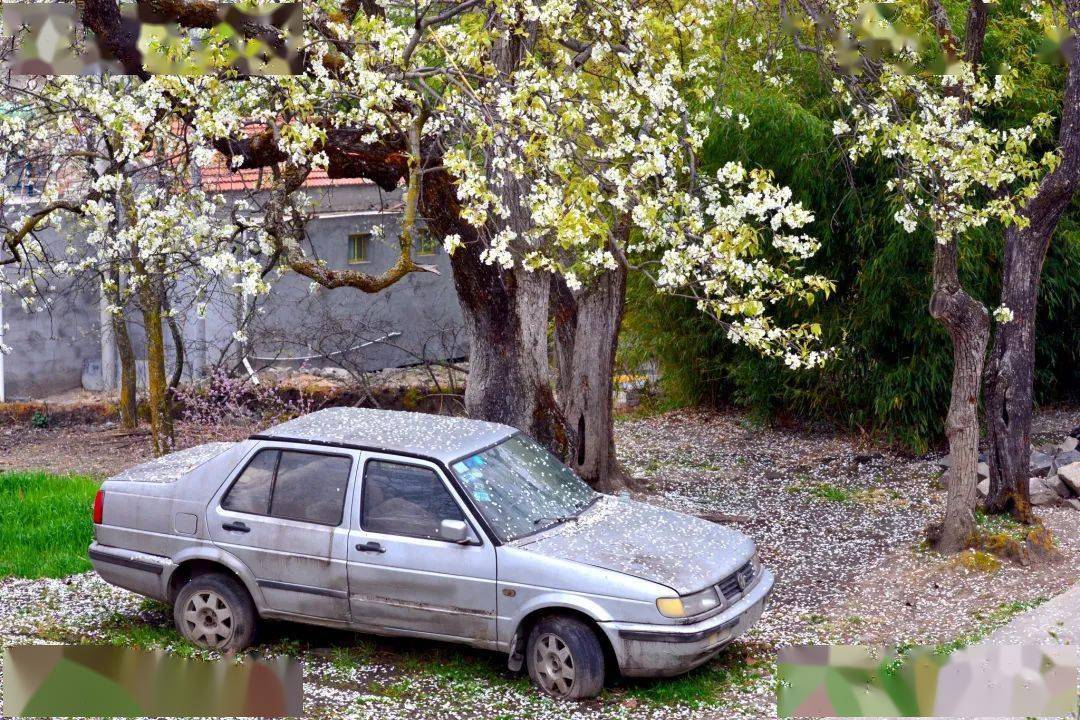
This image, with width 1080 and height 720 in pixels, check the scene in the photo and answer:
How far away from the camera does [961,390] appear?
9500mm

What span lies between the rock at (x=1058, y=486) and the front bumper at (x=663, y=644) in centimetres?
630

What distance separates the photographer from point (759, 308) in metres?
8.06

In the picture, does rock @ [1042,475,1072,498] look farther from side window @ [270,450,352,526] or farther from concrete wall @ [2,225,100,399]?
concrete wall @ [2,225,100,399]

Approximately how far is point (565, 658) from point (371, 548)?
4.32ft

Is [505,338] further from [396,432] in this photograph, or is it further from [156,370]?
[156,370]

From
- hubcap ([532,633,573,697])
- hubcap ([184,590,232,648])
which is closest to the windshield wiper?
hubcap ([532,633,573,697])

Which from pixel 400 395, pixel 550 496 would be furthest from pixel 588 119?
pixel 400 395

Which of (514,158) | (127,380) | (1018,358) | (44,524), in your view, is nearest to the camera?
(514,158)

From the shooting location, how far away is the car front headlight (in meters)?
6.24

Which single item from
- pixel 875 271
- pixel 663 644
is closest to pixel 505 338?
pixel 663 644

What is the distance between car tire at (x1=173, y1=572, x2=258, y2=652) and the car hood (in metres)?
1.83

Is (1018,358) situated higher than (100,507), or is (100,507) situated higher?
(1018,358)

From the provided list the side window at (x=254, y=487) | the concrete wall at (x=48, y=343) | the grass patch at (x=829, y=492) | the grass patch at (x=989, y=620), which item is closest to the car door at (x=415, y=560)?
the side window at (x=254, y=487)

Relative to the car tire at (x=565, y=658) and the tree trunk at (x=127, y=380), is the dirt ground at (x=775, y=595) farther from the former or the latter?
the tree trunk at (x=127, y=380)
